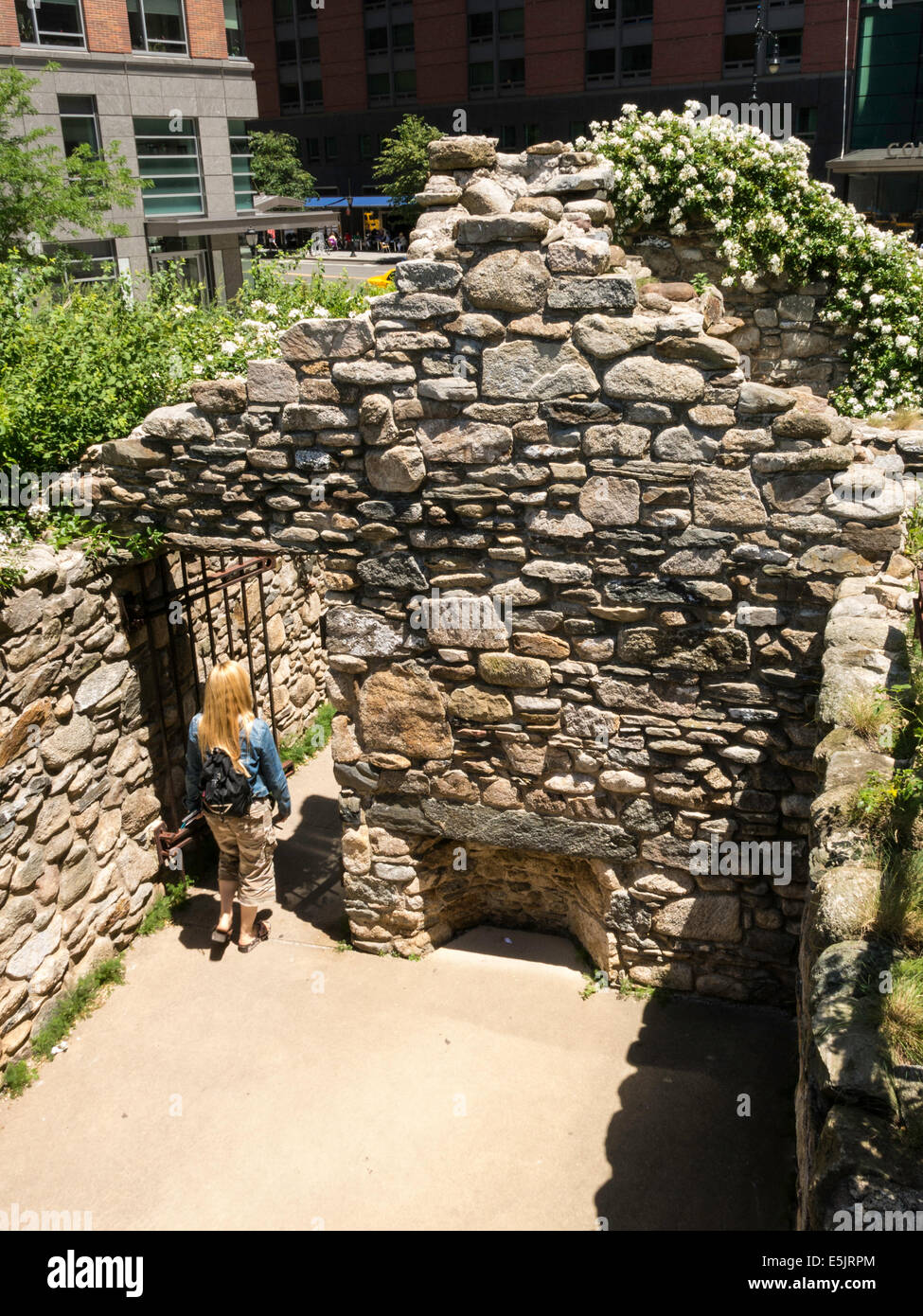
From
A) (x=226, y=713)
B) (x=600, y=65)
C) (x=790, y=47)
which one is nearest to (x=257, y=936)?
(x=226, y=713)

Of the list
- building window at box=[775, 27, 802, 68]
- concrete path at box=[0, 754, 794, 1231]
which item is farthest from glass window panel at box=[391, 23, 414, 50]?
concrete path at box=[0, 754, 794, 1231]

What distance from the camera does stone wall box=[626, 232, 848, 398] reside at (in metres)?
8.88

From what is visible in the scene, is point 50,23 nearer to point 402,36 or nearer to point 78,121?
point 78,121

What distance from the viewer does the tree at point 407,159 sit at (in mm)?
35344

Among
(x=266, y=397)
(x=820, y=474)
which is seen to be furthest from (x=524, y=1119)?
(x=266, y=397)

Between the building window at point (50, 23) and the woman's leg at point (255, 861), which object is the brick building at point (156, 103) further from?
the woman's leg at point (255, 861)

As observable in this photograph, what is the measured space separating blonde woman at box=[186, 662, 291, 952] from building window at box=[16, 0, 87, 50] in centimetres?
1828

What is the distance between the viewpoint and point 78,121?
2006cm

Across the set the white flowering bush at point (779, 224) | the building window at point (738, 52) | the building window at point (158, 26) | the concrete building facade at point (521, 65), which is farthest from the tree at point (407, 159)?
the white flowering bush at point (779, 224)

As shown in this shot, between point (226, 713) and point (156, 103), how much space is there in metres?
19.4

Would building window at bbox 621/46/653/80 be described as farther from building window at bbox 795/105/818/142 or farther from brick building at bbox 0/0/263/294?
brick building at bbox 0/0/263/294

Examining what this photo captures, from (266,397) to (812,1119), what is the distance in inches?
168

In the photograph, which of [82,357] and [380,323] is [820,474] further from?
[82,357]

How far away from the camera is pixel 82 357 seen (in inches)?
242
